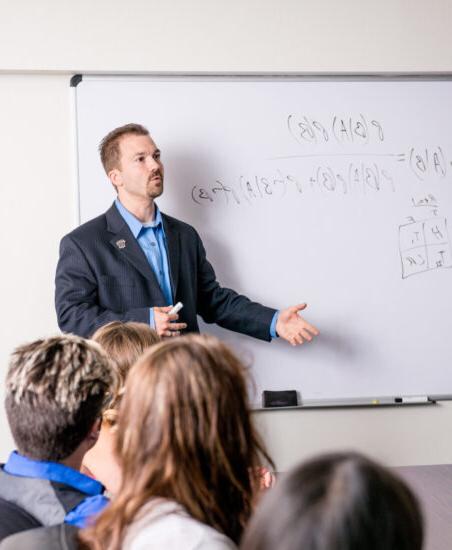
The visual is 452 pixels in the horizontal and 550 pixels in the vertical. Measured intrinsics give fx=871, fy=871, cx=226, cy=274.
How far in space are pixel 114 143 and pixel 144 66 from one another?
411 millimetres

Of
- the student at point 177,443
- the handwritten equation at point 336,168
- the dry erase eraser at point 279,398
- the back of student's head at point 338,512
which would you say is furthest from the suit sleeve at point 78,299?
the back of student's head at point 338,512

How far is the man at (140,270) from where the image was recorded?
10.9ft

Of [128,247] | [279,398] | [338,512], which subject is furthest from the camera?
[279,398]

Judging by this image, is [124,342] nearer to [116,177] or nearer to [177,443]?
[177,443]

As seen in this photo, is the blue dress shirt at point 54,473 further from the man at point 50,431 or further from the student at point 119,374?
the student at point 119,374

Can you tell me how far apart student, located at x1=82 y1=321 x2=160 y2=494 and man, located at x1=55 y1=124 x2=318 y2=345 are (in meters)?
1.10

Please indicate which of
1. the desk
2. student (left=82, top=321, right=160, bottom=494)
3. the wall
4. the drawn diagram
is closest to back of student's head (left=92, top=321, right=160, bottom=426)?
student (left=82, top=321, right=160, bottom=494)

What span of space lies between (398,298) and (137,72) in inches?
59.4

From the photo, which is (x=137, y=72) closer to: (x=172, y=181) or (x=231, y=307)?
(x=172, y=181)

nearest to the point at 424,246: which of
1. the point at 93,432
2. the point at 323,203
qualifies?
the point at 323,203

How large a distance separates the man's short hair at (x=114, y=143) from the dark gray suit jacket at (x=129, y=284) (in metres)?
0.19

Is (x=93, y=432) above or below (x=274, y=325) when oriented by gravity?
below

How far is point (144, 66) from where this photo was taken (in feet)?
12.2

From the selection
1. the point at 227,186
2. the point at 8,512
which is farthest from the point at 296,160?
the point at 8,512
